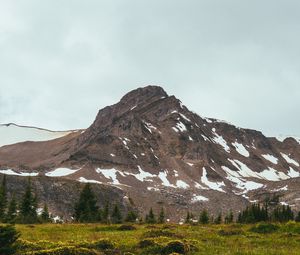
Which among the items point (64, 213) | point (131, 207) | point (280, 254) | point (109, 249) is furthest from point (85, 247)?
point (131, 207)

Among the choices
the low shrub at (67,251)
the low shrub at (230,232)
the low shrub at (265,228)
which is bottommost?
the low shrub at (67,251)

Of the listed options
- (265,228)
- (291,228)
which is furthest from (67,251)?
(291,228)

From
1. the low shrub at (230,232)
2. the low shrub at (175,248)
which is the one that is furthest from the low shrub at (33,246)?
the low shrub at (230,232)

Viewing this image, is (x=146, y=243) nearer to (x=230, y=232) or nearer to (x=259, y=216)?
(x=230, y=232)

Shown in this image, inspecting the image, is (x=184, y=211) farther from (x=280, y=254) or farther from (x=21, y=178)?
(x=280, y=254)

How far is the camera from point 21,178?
188 meters

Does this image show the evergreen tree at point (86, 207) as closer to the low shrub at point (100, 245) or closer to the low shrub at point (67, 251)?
the low shrub at point (100, 245)

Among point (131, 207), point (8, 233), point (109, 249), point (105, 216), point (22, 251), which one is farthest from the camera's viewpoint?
point (131, 207)

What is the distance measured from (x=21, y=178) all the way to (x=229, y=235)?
168 meters

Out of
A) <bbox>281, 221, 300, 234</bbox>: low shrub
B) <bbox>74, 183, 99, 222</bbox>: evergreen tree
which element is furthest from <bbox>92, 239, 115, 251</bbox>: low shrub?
<bbox>74, 183, 99, 222</bbox>: evergreen tree

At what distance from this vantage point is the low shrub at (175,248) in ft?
71.2

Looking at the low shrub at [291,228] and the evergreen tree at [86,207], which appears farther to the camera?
the evergreen tree at [86,207]

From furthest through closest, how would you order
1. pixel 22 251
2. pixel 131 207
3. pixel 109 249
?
1. pixel 131 207
2. pixel 109 249
3. pixel 22 251

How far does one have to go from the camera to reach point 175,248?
21859mm
